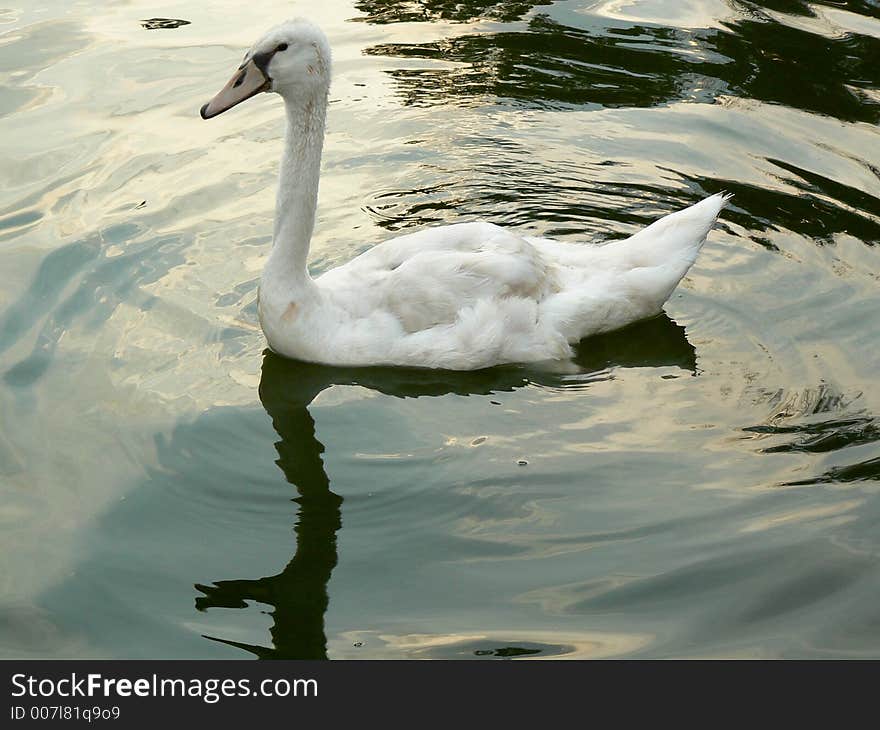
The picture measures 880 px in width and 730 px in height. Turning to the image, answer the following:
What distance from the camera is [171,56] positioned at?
1220cm

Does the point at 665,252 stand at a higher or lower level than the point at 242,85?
lower

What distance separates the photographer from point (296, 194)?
7.58m

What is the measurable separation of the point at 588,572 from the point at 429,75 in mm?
6946

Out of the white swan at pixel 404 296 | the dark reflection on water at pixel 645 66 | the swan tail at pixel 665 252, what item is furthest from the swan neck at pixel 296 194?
the dark reflection on water at pixel 645 66

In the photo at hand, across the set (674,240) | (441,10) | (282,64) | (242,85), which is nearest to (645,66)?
(441,10)

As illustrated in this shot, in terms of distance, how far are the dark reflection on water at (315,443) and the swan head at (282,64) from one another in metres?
1.65

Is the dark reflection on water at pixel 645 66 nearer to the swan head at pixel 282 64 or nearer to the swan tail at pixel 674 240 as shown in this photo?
the swan tail at pixel 674 240

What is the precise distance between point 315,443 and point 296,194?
1518 mm

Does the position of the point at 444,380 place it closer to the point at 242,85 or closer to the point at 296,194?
the point at 296,194

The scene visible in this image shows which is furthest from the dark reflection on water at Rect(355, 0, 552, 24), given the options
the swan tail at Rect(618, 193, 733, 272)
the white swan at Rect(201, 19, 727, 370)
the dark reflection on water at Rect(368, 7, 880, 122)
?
the white swan at Rect(201, 19, 727, 370)

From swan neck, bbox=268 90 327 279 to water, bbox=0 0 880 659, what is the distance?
69cm

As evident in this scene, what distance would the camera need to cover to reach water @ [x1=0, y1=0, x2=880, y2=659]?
5.83m

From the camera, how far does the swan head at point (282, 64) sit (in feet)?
23.4

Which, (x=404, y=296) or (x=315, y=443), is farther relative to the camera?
(x=404, y=296)
